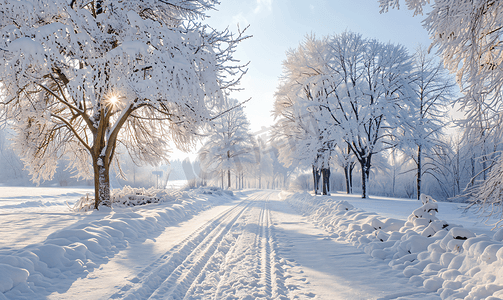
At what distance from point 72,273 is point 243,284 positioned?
8.40 ft

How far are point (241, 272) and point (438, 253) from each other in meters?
3.23

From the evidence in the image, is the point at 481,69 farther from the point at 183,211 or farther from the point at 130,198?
the point at 130,198

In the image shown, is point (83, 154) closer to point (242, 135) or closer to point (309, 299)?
point (309, 299)

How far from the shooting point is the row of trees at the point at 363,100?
1557cm

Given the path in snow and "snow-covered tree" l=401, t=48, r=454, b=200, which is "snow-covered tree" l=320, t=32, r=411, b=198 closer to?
"snow-covered tree" l=401, t=48, r=454, b=200

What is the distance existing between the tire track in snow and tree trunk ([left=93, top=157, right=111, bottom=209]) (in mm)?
4548

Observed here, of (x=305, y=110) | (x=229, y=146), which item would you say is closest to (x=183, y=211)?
(x=305, y=110)

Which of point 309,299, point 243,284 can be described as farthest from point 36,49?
point 309,299

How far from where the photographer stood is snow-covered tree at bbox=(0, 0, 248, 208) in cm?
502

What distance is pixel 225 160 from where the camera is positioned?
91.6ft

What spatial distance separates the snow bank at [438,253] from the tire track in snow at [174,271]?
3.21m

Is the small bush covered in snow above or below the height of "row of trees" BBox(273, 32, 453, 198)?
below

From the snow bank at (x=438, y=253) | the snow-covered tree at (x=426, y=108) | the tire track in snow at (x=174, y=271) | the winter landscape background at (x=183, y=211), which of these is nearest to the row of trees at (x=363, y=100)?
the snow-covered tree at (x=426, y=108)

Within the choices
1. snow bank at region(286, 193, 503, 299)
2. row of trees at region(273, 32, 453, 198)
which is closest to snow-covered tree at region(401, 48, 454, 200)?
row of trees at region(273, 32, 453, 198)
